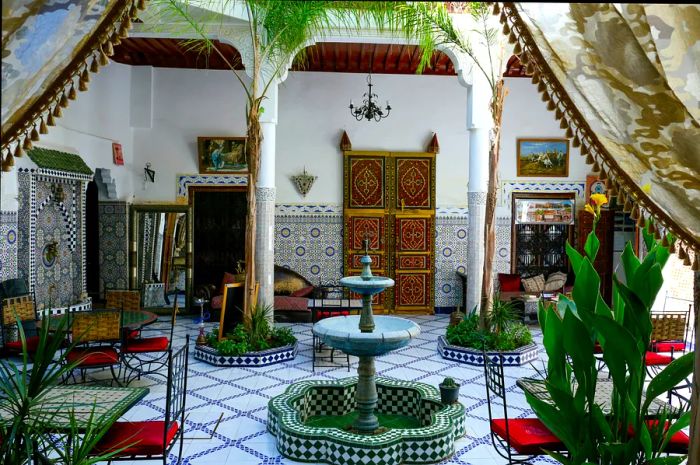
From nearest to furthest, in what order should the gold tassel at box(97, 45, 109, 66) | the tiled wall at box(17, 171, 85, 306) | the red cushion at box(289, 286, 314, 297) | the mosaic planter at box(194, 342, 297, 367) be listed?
the gold tassel at box(97, 45, 109, 66), the mosaic planter at box(194, 342, 297, 367), the tiled wall at box(17, 171, 85, 306), the red cushion at box(289, 286, 314, 297)

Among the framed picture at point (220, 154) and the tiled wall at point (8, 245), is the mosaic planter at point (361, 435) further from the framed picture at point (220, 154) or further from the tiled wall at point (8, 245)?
the framed picture at point (220, 154)

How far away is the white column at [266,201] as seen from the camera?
27.9 ft

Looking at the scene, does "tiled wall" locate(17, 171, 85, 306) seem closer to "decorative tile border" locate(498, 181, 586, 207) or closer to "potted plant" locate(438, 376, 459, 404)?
"potted plant" locate(438, 376, 459, 404)

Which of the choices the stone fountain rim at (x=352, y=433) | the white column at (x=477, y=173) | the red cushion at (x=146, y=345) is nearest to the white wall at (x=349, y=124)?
the white column at (x=477, y=173)

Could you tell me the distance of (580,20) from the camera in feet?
6.36

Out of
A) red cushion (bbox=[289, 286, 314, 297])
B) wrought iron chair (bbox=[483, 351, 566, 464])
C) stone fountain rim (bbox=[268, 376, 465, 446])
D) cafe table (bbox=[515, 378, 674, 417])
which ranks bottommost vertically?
stone fountain rim (bbox=[268, 376, 465, 446])

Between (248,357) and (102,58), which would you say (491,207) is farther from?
(102,58)

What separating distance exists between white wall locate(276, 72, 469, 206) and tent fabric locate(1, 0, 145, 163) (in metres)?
9.31

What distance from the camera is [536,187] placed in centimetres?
1171

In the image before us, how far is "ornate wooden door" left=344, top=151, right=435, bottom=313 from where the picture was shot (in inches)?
455

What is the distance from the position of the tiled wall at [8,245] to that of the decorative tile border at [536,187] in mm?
8075

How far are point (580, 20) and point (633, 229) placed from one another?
11022mm

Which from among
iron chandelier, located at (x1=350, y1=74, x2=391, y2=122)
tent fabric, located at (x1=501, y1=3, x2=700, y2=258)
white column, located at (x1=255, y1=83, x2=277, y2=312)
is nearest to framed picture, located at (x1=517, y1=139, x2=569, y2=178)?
iron chandelier, located at (x1=350, y1=74, x2=391, y2=122)

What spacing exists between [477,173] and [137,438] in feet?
21.6
